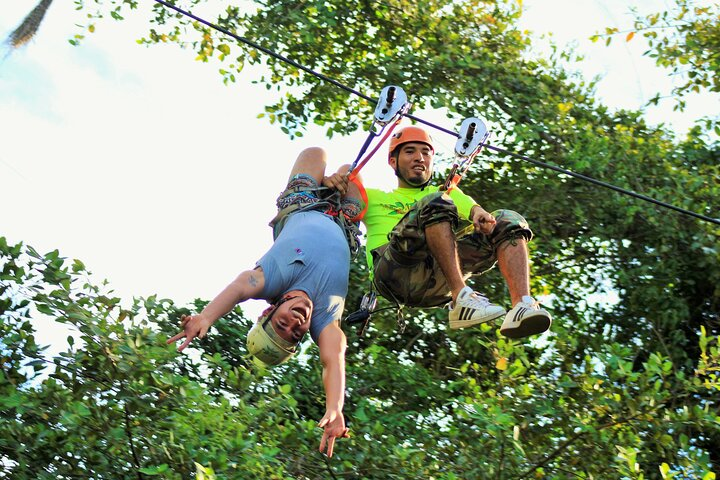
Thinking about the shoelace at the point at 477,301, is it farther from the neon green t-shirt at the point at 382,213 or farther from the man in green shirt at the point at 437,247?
the neon green t-shirt at the point at 382,213

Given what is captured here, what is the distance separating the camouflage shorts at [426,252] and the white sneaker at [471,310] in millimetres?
329

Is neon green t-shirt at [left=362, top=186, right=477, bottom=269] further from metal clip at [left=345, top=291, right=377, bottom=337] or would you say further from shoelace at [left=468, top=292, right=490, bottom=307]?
shoelace at [left=468, top=292, right=490, bottom=307]

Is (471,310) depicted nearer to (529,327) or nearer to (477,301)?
(477,301)

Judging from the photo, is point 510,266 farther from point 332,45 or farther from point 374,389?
point 332,45

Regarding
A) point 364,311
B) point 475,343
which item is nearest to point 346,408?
point 475,343

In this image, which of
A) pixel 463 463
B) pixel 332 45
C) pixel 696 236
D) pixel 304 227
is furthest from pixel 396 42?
pixel 304 227

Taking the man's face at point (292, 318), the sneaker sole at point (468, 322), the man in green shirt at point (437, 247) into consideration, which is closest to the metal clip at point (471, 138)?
the man in green shirt at point (437, 247)

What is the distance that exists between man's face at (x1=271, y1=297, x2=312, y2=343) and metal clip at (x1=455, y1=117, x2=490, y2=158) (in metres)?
0.93

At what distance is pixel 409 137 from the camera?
16.8ft

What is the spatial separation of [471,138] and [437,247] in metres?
0.52

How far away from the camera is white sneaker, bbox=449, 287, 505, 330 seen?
169 inches

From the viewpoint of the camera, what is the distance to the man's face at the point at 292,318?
173 inches

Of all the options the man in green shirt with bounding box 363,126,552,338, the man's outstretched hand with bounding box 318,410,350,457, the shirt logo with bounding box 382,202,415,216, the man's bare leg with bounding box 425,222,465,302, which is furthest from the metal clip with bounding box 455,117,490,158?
the man's outstretched hand with bounding box 318,410,350,457

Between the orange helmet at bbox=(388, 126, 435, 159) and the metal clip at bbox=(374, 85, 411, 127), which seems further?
the orange helmet at bbox=(388, 126, 435, 159)
